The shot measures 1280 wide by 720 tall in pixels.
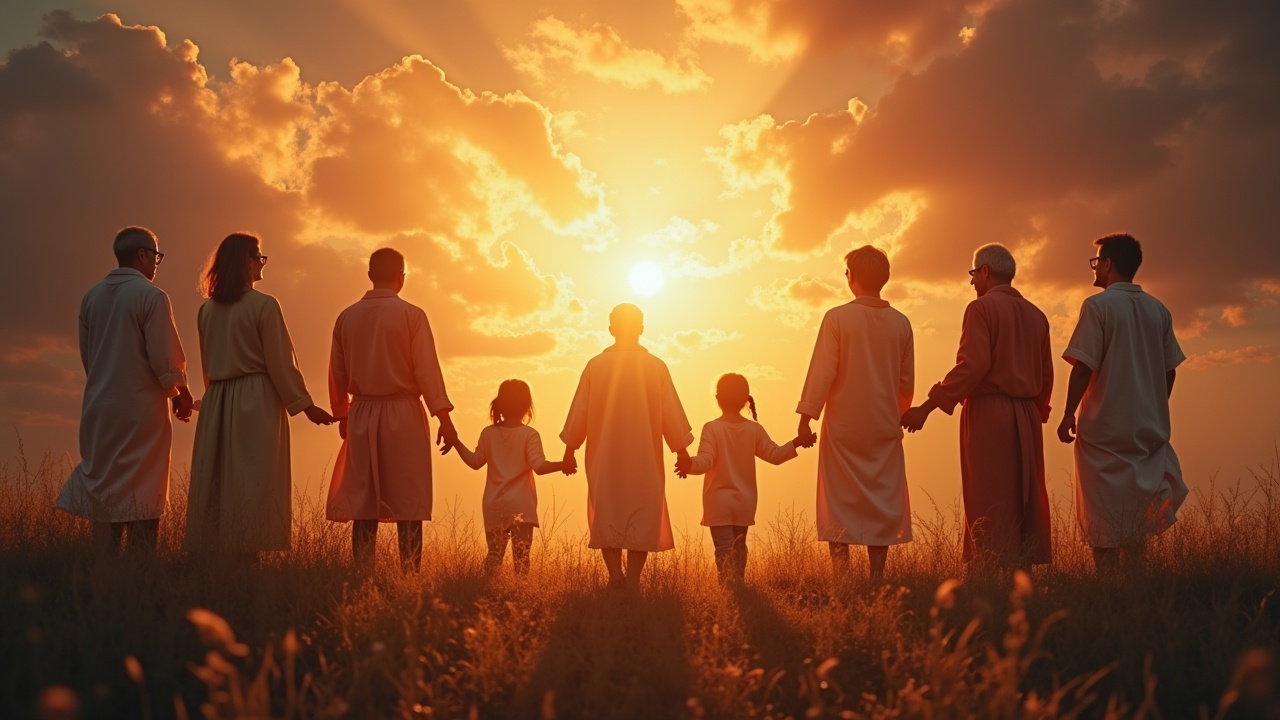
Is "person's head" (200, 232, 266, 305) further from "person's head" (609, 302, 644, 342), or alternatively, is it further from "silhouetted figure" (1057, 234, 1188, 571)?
"silhouetted figure" (1057, 234, 1188, 571)

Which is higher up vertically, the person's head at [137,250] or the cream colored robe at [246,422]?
the person's head at [137,250]

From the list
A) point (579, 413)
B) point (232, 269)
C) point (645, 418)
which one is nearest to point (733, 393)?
point (645, 418)

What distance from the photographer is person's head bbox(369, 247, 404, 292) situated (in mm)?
8516

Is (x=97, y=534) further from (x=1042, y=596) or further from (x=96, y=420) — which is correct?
(x=1042, y=596)

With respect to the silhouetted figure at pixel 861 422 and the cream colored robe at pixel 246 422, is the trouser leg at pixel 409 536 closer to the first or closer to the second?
the cream colored robe at pixel 246 422

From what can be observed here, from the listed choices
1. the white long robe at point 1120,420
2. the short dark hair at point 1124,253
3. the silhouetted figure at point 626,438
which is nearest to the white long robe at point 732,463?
the silhouetted figure at point 626,438

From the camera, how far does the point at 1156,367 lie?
8797 mm

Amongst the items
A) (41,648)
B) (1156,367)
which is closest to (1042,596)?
(1156,367)

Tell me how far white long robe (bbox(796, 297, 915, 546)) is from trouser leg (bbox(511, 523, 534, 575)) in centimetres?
269

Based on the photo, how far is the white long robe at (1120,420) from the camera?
8.53 m

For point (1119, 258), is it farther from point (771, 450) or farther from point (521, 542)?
point (521, 542)

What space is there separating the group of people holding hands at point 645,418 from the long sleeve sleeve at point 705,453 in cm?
2

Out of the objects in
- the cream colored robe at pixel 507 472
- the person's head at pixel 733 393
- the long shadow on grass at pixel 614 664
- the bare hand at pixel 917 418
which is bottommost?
the long shadow on grass at pixel 614 664

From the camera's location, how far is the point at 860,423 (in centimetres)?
839
